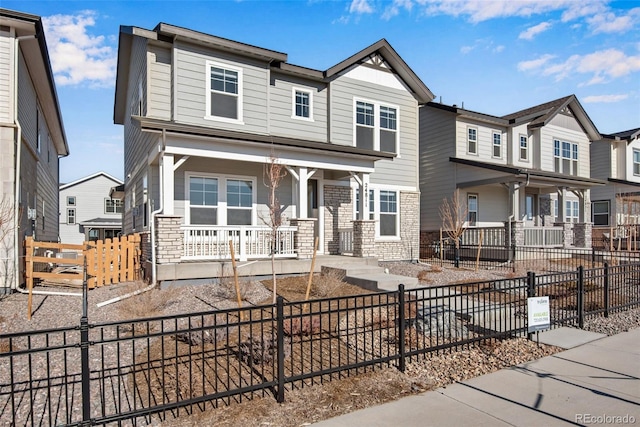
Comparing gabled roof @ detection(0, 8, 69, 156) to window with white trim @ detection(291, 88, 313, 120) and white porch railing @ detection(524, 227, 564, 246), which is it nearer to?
window with white trim @ detection(291, 88, 313, 120)

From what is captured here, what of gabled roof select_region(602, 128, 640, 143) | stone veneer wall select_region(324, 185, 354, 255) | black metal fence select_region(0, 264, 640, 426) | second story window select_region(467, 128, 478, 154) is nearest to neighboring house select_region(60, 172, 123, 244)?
stone veneer wall select_region(324, 185, 354, 255)

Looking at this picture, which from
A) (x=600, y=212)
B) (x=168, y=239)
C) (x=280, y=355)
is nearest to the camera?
(x=280, y=355)

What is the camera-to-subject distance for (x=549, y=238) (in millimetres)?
20172

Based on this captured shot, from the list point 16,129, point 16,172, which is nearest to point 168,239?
point 16,172

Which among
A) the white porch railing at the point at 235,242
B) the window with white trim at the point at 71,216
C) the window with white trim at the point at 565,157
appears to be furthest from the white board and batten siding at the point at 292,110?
the window with white trim at the point at 71,216

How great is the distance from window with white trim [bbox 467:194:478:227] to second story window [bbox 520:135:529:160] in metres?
4.37

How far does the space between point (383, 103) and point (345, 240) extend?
6.05 m

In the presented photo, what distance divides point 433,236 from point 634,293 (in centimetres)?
1051

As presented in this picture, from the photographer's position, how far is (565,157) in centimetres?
2386

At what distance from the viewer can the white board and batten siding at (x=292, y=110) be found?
564 inches

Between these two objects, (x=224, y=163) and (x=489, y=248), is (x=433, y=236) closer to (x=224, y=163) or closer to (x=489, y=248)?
(x=489, y=248)

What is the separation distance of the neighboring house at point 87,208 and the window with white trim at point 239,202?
29.1 m

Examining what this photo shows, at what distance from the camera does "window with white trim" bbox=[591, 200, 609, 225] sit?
26.9 m

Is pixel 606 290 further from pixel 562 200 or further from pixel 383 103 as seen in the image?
pixel 562 200
